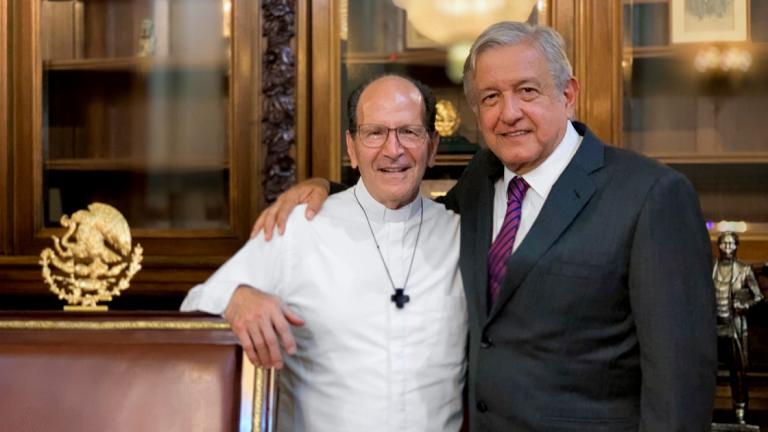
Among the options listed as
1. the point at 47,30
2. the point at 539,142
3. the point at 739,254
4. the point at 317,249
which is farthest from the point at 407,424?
the point at 47,30

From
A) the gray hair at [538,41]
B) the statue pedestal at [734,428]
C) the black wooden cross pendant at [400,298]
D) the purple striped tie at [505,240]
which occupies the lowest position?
the statue pedestal at [734,428]

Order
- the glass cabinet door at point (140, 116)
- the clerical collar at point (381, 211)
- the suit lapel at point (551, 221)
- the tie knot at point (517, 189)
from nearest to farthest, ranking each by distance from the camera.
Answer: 1. the suit lapel at point (551, 221)
2. the tie knot at point (517, 189)
3. the clerical collar at point (381, 211)
4. the glass cabinet door at point (140, 116)

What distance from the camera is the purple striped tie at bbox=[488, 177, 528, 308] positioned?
4.79ft

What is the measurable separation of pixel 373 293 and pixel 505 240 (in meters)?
0.25

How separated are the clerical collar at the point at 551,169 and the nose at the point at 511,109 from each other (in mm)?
103

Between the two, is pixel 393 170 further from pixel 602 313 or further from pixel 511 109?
pixel 602 313

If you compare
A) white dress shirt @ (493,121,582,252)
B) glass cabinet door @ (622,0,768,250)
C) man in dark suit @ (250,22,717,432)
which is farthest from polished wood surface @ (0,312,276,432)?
glass cabinet door @ (622,0,768,250)

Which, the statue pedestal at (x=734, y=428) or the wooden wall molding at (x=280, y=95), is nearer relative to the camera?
the statue pedestal at (x=734, y=428)

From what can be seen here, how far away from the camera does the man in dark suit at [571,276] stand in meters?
1.30

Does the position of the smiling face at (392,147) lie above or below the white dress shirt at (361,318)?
above

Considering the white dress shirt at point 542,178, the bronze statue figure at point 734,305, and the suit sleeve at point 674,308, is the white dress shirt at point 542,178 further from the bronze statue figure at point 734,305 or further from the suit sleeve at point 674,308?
the bronze statue figure at point 734,305

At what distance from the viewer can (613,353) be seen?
136 cm

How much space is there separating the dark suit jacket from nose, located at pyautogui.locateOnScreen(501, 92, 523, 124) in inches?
4.8

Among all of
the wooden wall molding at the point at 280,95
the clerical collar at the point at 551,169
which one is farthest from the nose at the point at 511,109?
the wooden wall molding at the point at 280,95
